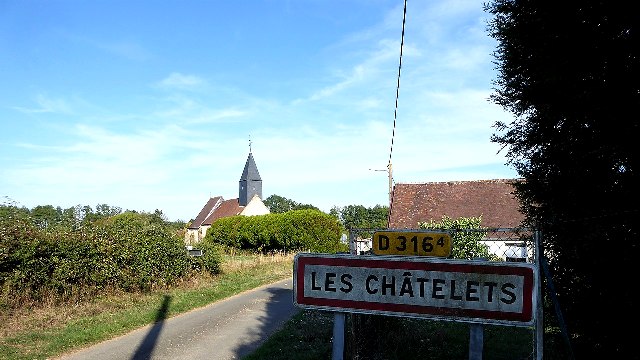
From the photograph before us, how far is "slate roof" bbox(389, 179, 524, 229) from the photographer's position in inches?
→ 1022

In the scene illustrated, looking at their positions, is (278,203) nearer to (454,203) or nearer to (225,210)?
(225,210)

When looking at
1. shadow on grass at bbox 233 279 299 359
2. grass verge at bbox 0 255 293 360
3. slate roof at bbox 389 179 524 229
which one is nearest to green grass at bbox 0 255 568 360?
grass verge at bbox 0 255 293 360

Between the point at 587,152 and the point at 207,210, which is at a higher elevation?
the point at 587,152

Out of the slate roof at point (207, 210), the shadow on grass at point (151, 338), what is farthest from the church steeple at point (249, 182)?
the shadow on grass at point (151, 338)

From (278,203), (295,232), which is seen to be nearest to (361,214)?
(278,203)

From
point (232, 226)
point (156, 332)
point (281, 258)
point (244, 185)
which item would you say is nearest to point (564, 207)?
point (156, 332)

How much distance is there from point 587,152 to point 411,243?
3.13 m

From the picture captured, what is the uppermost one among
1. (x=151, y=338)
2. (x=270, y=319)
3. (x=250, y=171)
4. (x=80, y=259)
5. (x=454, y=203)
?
(x=250, y=171)

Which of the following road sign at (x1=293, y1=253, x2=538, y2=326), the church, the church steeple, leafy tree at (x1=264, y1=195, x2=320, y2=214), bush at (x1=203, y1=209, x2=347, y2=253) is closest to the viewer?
road sign at (x1=293, y1=253, x2=538, y2=326)

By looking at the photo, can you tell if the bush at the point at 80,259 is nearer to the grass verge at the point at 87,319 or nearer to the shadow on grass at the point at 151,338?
the grass verge at the point at 87,319

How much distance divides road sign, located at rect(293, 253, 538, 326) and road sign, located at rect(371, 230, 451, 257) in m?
4.53

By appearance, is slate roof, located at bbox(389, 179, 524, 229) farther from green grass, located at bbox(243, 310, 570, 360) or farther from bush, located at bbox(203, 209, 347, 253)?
green grass, located at bbox(243, 310, 570, 360)

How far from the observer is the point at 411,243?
7.63 meters

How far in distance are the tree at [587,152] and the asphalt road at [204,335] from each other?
5.58 m
